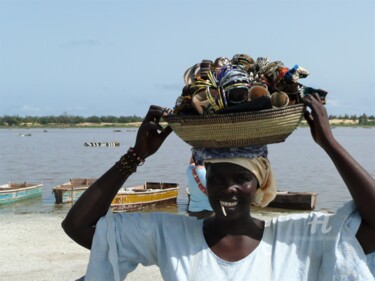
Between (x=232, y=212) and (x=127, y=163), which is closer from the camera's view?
(x=232, y=212)

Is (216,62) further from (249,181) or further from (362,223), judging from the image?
(362,223)

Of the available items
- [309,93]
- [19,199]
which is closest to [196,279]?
[309,93]

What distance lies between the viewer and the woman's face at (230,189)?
1952 millimetres

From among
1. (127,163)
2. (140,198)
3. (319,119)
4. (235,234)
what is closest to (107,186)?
(127,163)

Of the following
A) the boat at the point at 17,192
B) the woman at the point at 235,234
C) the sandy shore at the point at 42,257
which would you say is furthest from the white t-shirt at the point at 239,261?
the boat at the point at 17,192

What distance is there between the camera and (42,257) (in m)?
8.73

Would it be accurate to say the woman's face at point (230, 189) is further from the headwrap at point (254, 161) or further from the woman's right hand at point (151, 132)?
the woman's right hand at point (151, 132)

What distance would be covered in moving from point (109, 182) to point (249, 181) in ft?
1.66

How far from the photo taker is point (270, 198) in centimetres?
210

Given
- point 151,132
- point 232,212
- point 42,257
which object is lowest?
point 42,257

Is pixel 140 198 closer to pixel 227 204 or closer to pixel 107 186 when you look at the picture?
pixel 107 186

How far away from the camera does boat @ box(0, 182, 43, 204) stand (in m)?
18.6

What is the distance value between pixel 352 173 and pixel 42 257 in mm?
7547

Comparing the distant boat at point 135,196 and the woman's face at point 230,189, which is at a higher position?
the woman's face at point 230,189
